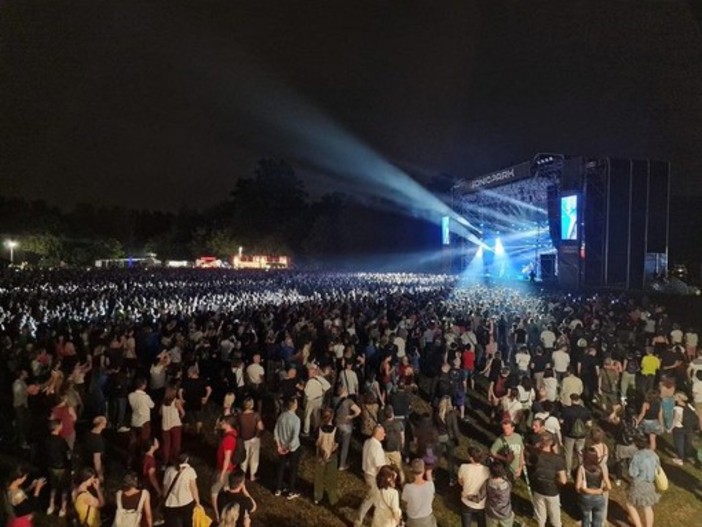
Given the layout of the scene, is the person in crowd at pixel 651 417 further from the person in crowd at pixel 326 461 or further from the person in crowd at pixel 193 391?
the person in crowd at pixel 193 391

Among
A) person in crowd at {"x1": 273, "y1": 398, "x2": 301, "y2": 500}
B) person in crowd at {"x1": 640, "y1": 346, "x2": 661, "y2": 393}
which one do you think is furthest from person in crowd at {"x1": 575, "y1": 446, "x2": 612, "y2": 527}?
person in crowd at {"x1": 640, "y1": 346, "x2": 661, "y2": 393}

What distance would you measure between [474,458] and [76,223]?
339 ft

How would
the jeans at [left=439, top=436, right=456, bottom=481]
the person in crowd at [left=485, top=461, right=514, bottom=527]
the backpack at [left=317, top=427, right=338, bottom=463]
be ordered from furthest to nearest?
the jeans at [left=439, top=436, right=456, bottom=481] < the backpack at [left=317, top=427, right=338, bottom=463] < the person in crowd at [left=485, top=461, right=514, bottom=527]

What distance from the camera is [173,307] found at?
18.8 metres

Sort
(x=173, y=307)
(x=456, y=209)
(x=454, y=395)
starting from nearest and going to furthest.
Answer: (x=454, y=395)
(x=173, y=307)
(x=456, y=209)

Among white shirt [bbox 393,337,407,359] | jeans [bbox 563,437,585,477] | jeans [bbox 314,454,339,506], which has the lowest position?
jeans [bbox 314,454,339,506]

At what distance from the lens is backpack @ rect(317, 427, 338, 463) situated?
22.9ft

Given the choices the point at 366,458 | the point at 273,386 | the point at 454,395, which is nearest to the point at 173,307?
the point at 273,386

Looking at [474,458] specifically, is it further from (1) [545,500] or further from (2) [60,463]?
(2) [60,463]

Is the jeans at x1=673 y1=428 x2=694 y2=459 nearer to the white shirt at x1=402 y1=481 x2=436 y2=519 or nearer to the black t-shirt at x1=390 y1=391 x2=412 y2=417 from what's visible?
the black t-shirt at x1=390 y1=391 x2=412 y2=417

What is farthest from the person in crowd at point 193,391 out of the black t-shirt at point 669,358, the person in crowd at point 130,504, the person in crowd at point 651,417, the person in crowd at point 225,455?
the black t-shirt at point 669,358

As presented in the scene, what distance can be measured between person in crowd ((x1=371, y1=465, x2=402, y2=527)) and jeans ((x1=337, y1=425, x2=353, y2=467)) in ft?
8.56

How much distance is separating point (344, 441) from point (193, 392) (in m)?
2.51

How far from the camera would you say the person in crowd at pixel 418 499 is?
17.8ft
